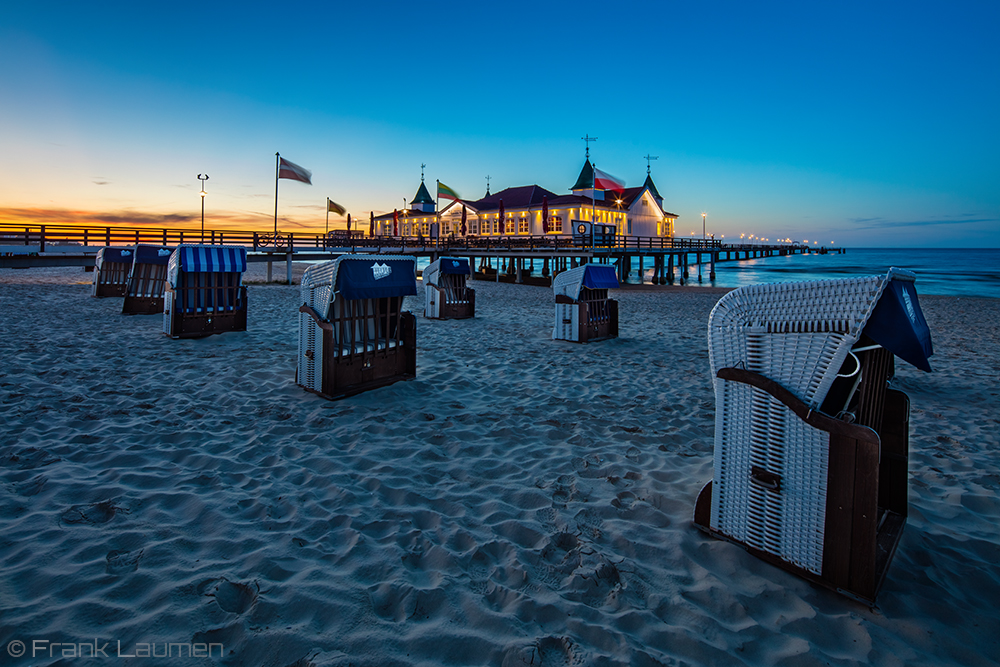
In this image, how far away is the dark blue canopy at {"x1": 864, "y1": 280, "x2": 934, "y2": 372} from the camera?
2.51 m

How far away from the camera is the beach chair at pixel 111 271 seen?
1764cm

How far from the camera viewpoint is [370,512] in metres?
3.73

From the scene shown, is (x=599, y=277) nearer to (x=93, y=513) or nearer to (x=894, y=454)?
(x=894, y=454)

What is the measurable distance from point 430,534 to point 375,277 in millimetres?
3853

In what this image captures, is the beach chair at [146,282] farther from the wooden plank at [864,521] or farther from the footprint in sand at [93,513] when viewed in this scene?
the wooden plank at [864,521]

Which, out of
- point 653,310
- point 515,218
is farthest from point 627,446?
point 515,218

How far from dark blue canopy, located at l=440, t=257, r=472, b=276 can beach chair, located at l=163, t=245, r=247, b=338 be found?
525cm

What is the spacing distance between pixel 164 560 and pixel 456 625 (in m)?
1.85

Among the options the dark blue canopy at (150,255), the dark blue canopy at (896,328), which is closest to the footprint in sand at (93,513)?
the dark blue canopy at (896,328)

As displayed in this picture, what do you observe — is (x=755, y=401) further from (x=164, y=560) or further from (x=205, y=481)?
(x=205, y=481)

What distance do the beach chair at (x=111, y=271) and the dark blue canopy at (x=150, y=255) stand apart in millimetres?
4010

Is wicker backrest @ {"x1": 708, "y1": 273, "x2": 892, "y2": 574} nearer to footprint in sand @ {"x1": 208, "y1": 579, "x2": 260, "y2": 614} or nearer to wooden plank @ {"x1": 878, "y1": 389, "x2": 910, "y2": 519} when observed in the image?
wooden plank @ {"x1": 878, "y1": 389, "x2": 910, "y2": 519}

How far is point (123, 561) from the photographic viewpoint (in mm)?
3027

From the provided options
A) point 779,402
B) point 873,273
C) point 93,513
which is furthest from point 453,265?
point 873,273
